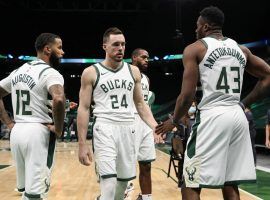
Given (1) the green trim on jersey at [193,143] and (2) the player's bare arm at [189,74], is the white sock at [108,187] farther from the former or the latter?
(2) the player's bare arm at [189,74]

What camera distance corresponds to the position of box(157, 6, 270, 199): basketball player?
3568mm

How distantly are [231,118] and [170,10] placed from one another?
2353 cm

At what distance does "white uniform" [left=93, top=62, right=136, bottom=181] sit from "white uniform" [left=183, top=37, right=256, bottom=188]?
3.45ft

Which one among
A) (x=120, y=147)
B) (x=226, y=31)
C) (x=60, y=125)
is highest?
(x=226, y=31)

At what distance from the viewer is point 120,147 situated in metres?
4.54

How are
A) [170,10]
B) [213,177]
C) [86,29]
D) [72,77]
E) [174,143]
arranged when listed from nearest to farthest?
[213,177] → [174,143] → [170,10] → [86,29] → [72,77]

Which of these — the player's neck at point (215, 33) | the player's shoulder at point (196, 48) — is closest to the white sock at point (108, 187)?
the player's shoulder at point (196, 48)

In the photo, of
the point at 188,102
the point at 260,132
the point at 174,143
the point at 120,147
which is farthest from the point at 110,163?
the point at 260,132

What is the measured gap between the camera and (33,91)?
4004 mm

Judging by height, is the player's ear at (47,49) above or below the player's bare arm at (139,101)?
above

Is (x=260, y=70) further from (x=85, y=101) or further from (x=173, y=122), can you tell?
(x=85, y=101)

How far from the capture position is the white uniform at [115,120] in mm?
4492

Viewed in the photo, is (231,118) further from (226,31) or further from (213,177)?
(226,31)

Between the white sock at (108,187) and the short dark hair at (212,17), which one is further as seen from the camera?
the white sock at (108,187)
